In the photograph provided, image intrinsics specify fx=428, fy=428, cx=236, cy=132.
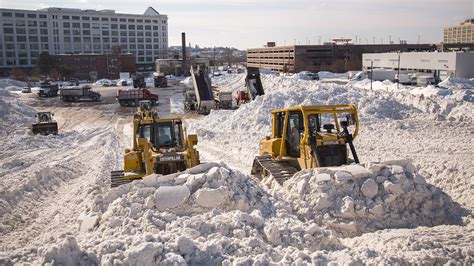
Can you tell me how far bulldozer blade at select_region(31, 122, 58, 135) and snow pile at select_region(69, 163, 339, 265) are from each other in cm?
1570

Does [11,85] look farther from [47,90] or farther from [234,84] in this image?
[234,84]

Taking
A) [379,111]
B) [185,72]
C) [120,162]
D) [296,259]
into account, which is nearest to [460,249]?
[296,259]

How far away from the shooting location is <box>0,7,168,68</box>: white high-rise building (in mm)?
86812

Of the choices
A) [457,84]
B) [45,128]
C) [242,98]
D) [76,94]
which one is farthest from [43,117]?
[457,84]

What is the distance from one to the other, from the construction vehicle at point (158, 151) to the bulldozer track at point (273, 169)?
187 centimetres

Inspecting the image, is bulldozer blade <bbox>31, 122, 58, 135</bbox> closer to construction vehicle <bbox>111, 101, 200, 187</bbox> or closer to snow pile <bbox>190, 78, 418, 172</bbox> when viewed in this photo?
snow pile <bbox>190, 78, 418, 172</bbox>

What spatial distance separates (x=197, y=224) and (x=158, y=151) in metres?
4.18

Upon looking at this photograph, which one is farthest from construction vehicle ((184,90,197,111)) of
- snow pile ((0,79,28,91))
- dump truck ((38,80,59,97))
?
snow pile ((0,79,28,91))

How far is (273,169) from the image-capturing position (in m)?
11.4

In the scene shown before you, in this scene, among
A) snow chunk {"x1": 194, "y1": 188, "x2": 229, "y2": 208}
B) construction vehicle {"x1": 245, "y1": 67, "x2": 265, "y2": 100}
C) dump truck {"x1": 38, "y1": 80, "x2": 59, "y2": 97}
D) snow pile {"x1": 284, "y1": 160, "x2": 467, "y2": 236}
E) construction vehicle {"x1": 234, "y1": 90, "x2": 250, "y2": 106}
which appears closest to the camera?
snow chunk {"x1": 194, "y1": 188, "x2": 229, "y2": 208}

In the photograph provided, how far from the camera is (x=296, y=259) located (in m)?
6.28

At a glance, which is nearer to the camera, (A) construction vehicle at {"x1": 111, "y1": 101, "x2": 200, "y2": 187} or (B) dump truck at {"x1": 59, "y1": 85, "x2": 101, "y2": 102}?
(A) construction vehicle at {"x1": 111, "y1": 101, "x2": 200, "y2": 187}

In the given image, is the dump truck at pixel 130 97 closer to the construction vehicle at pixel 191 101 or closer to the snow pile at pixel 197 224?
the construction vehicle at pixel 191 101

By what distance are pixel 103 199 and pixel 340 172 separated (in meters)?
5.07
